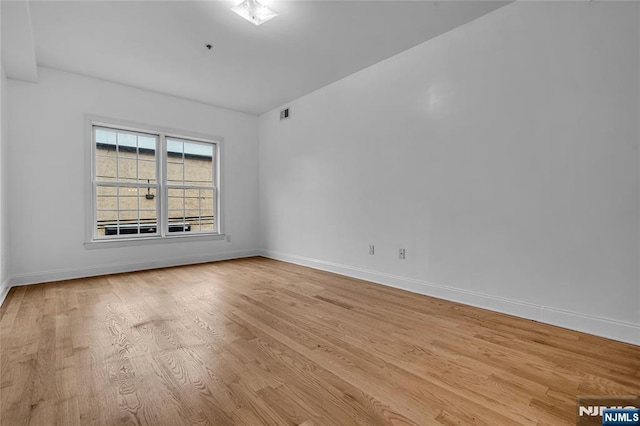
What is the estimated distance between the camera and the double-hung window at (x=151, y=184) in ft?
14.7

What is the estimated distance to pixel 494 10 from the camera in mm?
2820

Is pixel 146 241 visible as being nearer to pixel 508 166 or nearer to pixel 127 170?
pixel 127 170

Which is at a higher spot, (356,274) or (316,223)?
(316,223)

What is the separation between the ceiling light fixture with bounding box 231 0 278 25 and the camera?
2.69 m

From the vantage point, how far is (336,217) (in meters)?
4.44

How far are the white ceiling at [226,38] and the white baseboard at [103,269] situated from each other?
2.65 meters

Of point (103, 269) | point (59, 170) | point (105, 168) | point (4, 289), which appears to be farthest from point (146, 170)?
point (4, 289)

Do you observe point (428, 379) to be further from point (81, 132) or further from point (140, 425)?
point (81, 132)

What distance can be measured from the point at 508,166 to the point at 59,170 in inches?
209

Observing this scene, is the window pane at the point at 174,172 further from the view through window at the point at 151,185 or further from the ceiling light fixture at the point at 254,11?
the ceiling light fixture at the point at 254,11

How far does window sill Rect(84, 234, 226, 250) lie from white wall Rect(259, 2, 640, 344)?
2.50 meters

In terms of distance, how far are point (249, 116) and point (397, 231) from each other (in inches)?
153

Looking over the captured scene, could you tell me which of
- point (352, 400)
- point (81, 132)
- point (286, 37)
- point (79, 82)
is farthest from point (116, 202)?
point (352, 400)

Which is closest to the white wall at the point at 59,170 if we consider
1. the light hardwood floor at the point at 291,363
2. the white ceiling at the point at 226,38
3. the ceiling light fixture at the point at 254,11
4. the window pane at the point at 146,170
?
the white ceiling at the point at 226,38
